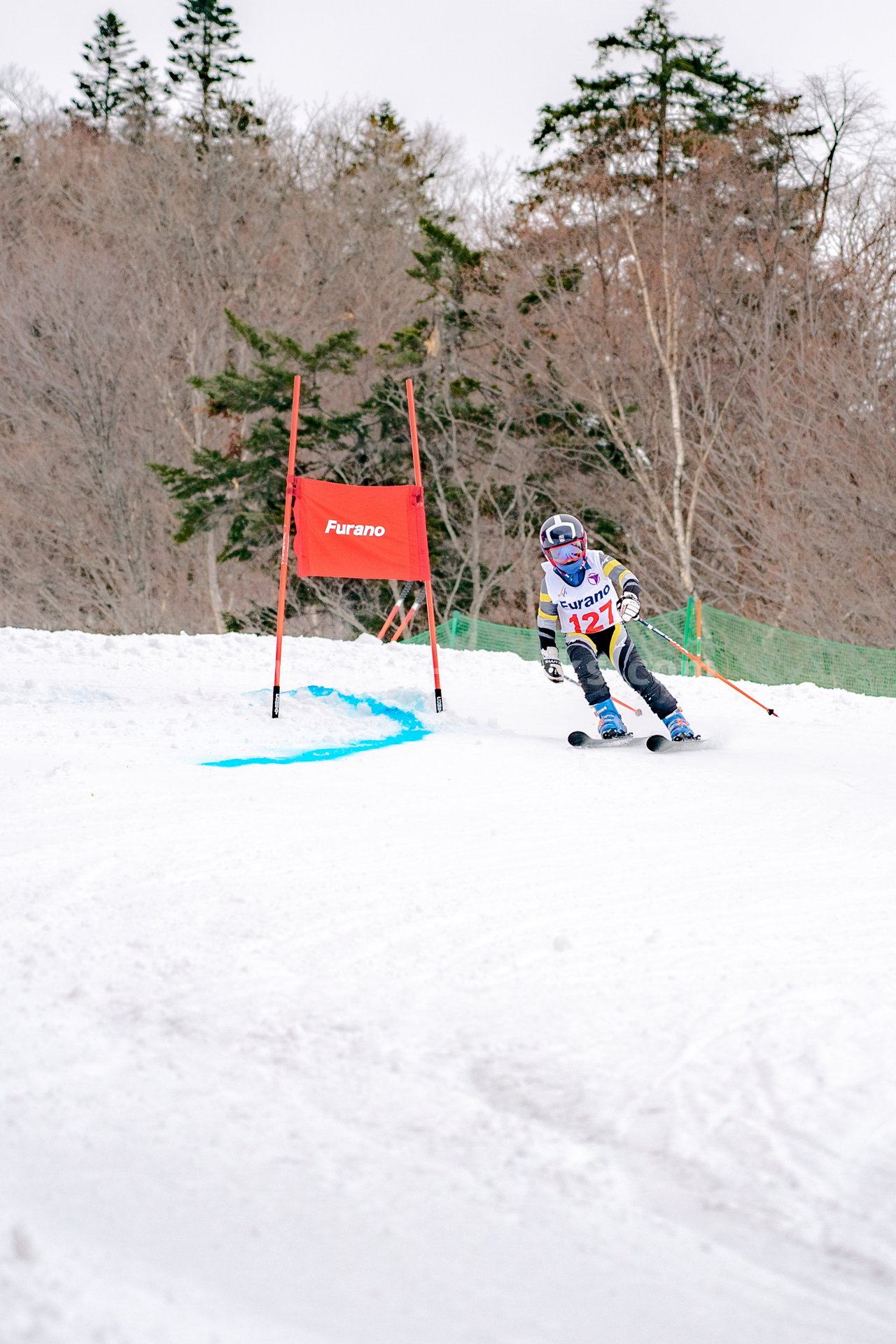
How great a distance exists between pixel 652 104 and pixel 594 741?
1823 centimetres

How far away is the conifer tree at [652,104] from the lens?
816 inches

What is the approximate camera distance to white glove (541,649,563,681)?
7.69m

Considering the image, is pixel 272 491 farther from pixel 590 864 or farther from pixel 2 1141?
pixel 2 1141

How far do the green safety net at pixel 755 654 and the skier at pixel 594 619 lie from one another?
17.8 feet

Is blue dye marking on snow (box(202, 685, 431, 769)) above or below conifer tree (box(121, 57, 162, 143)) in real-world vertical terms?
below

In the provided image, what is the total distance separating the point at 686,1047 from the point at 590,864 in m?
1.82

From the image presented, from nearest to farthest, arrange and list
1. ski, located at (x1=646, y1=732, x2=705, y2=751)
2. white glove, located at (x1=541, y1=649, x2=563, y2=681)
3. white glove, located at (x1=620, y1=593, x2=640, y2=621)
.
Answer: ski, located at (x1=646, y1=732, x2=705, y2=751) → white glove, located at (x1=620, y1=593, x2=640, y2=621) → white glove, located at (x1=541, y1=649, x2=563, y2=681)

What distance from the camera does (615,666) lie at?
7820 millimetres

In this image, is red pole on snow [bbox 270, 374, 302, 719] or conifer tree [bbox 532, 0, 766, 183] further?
conifer tree [bbox 532, 0, 766, 183]

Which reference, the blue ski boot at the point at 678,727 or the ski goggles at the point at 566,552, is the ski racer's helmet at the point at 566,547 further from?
the blue ski boot at the point at 678,727

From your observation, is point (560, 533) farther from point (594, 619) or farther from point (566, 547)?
point (594, 619)

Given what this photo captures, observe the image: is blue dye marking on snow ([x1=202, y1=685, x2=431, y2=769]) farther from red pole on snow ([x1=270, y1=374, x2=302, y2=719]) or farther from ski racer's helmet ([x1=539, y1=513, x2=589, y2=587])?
ski racer's helmet ([x1=539, y1=513, x2=589, y2=587])

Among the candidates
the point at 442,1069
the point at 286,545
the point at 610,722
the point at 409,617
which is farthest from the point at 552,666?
the point at 409,617

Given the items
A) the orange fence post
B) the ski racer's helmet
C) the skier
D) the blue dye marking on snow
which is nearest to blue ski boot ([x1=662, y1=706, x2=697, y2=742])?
the skier
